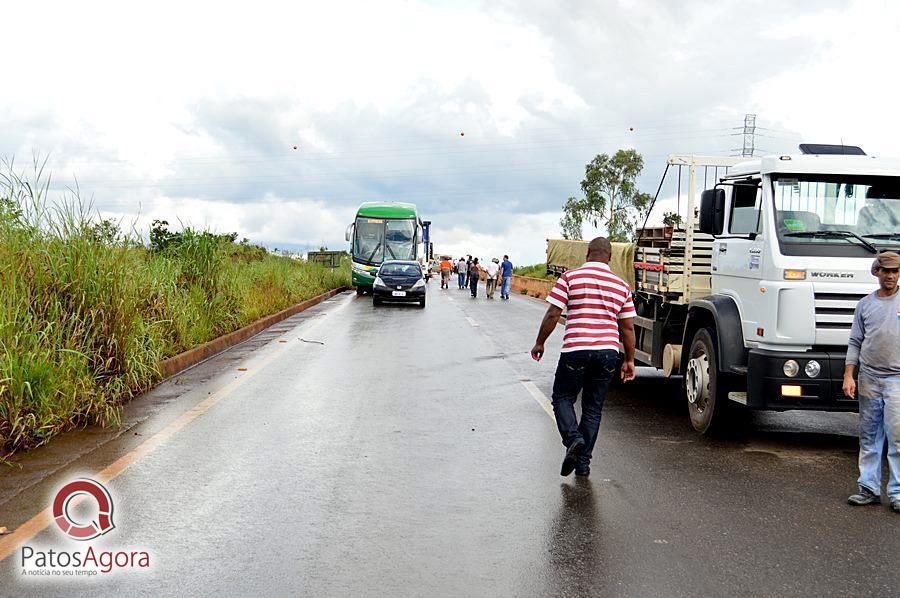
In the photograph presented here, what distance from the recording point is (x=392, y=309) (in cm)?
2678

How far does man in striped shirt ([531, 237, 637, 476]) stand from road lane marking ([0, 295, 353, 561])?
334 cm

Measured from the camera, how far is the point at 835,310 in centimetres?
690

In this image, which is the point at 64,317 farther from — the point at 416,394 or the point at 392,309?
the point at 392,309

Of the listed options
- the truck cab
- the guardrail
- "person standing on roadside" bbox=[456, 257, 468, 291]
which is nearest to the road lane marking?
the truck cab

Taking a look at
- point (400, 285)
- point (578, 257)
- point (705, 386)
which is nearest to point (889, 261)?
point (705, 386)

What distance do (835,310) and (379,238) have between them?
30811mm

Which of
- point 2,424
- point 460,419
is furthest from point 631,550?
point 2,424

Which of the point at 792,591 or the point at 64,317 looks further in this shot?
the point at 64,317

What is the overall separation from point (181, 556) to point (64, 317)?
188 inches

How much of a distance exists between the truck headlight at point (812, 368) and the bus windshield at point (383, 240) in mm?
30128

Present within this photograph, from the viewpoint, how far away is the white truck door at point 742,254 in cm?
732

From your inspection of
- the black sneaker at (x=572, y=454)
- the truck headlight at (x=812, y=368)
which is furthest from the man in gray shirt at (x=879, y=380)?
the black sneaker at (x=572, y=454)

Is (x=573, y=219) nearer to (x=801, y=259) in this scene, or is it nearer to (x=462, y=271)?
(x=462, y=271)

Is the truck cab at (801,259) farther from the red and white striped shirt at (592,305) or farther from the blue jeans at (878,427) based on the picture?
the red and white striped shirt at (592,305)
